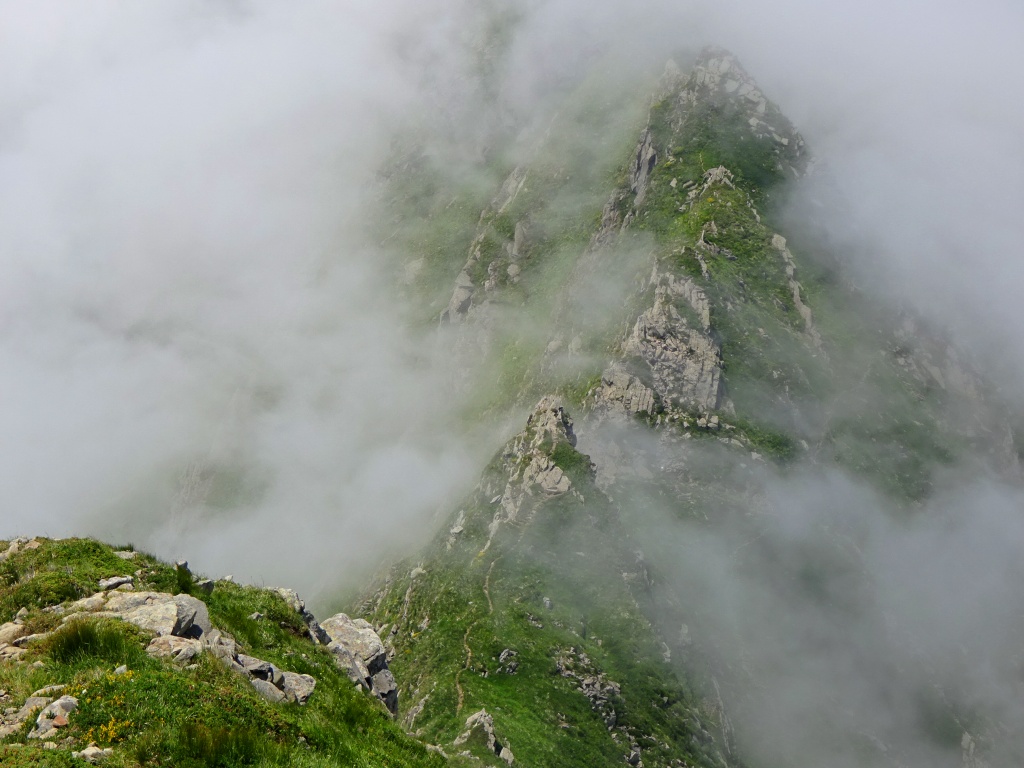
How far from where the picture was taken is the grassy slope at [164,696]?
13.7 meters

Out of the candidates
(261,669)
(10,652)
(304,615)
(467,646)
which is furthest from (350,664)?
(467,646)

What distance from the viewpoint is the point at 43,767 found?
1204 cm

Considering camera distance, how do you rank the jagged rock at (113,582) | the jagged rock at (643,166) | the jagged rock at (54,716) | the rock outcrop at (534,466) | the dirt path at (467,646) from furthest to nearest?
1. the jagged rock at (643,166)
2. the rock outcrop at (534,466)
3. the dirt path at (467,646)
4. the jagged rock at (113,582)
5. the jagged rock at (54,716)

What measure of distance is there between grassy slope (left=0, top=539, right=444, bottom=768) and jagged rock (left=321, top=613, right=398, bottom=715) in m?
5.08

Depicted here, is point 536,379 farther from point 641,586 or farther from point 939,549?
point 939,549

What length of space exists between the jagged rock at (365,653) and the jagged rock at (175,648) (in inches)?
436

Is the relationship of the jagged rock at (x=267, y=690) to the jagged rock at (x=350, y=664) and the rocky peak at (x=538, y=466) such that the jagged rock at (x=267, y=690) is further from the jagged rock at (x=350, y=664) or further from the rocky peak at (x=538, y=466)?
the rocky peak at (x=538, y=466)

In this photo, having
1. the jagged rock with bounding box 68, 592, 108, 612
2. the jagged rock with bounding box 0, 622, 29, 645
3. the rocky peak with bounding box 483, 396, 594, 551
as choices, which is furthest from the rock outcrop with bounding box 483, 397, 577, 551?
the jagged rock with bounding box 0, 622, 29, 645

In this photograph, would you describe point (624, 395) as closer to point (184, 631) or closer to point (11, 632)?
point (184, 631)

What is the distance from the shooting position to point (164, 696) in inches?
589

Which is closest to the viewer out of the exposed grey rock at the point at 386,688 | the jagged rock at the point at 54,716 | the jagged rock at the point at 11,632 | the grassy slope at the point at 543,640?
the jagged rock at the point at 54,716

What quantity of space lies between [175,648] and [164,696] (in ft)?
9.79

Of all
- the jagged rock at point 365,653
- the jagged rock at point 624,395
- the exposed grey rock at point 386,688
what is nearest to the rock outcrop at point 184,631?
the jagged rock at point 365,653

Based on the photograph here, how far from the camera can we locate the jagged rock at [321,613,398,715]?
2944 centimetres
